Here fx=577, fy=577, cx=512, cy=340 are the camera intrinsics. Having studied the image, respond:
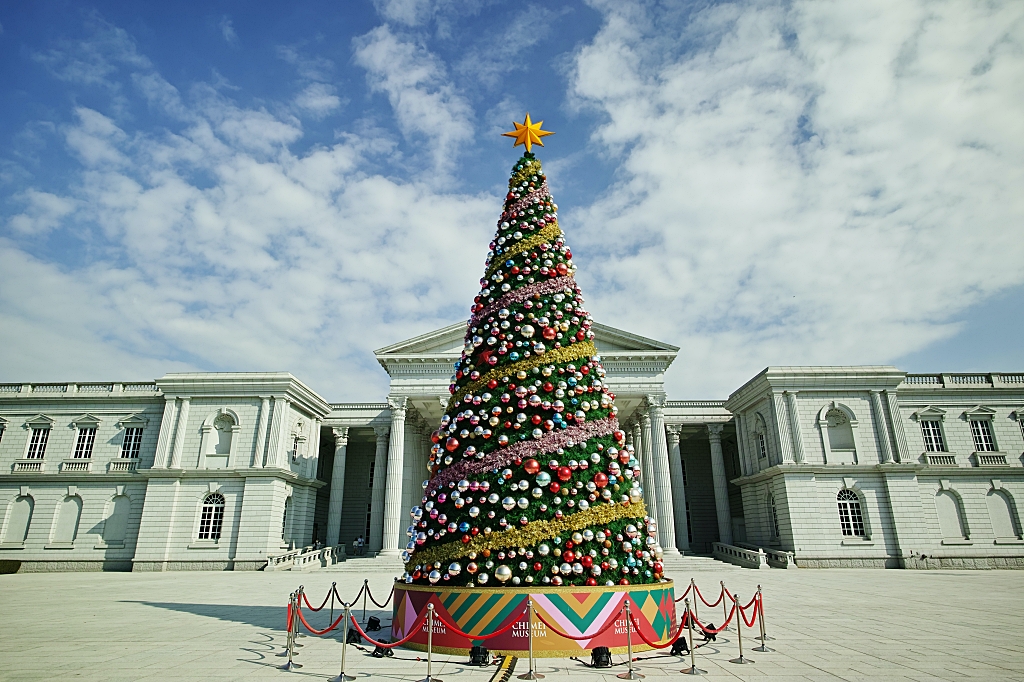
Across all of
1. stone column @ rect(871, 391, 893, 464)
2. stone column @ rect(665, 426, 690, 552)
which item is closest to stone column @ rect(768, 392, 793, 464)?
stone column @ rect(871, 391, 893, 464)

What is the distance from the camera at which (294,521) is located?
33969 mm

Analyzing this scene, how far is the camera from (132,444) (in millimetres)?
33656

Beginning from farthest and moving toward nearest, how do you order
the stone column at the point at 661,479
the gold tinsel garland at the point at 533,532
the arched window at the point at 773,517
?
the arched window at the point at 773,517
the stone column at the point at 661,479
the gold tinsel garland at the point at 533,532

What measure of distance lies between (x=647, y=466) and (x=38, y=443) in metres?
36.0

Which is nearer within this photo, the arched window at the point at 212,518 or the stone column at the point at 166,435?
the arched window at the point at 212,518

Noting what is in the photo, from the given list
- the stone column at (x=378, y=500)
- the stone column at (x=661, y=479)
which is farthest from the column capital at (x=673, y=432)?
the stone column at (x=378, y=500)

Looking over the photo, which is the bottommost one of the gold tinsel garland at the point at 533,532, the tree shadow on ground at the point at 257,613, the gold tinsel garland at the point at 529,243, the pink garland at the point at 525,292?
the tree shadow on ground at the point at 257,613

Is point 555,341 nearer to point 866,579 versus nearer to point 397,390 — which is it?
point 866,579

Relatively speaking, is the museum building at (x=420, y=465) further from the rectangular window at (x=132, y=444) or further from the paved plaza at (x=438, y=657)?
the paved plaza at (x=438, y=657)

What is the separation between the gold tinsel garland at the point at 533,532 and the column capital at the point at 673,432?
3103 centimetres

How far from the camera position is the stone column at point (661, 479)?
30.7m

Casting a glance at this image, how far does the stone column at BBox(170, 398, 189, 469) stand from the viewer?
31.9 metres

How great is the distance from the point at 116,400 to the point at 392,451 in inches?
666

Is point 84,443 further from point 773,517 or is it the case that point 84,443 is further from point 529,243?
point 773,517
